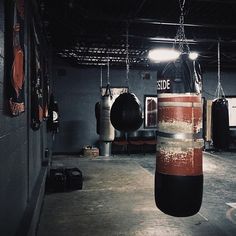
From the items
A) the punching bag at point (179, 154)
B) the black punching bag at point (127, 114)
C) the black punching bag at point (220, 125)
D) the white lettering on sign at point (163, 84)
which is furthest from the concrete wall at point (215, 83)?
the punching bag at point (179, 154)

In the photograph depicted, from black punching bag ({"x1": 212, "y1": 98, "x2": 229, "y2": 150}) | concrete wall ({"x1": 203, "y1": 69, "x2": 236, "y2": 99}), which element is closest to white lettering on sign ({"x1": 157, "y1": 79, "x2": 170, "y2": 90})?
black punching bag ({"x1": 212, "y1": 98, "x2": 229, "y2": 150})

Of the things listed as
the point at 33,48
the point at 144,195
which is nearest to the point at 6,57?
the point at 33,48

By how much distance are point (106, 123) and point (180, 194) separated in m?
A: 4.91

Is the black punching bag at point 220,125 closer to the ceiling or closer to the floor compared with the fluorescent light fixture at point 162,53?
closer to the floor

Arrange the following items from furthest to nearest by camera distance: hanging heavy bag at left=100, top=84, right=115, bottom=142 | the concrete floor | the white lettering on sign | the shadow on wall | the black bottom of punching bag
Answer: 1. the shadow on wall
2. hanging heavy bag at left=100, top=84, right=115, bottom=142
3. the concrete floor
4. the white lettering on sign
5. the black bottom of punching bag

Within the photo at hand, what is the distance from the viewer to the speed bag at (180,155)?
1.95 metres

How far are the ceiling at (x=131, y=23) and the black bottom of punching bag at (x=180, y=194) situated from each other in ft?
11.1

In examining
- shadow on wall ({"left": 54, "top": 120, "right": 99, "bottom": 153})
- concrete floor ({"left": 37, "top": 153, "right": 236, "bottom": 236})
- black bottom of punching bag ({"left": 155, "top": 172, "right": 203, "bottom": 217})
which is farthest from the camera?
shadow on wall ({"left": 54, "top": 120, "right": 99, "bottom": 153})

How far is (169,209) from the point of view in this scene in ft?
6.48

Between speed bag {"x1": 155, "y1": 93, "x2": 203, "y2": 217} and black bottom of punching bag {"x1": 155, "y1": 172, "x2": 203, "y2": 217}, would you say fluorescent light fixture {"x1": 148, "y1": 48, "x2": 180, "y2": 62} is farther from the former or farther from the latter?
black bottom of punching bag {"x1": 155, "y1": 172, "x2": 203, "y2": 217}

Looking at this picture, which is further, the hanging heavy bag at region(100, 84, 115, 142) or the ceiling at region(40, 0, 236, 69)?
the hanging heavy bag at region(100, 84, 115, 142)

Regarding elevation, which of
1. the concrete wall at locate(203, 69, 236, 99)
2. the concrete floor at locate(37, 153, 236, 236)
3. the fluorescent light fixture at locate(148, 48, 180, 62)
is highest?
the fluorescent light fixture at locate(148, 48, 180, 62)

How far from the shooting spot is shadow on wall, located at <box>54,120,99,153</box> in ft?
37.6

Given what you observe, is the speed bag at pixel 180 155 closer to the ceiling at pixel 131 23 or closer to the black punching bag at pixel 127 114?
the black punching bag at pixel 127 114
